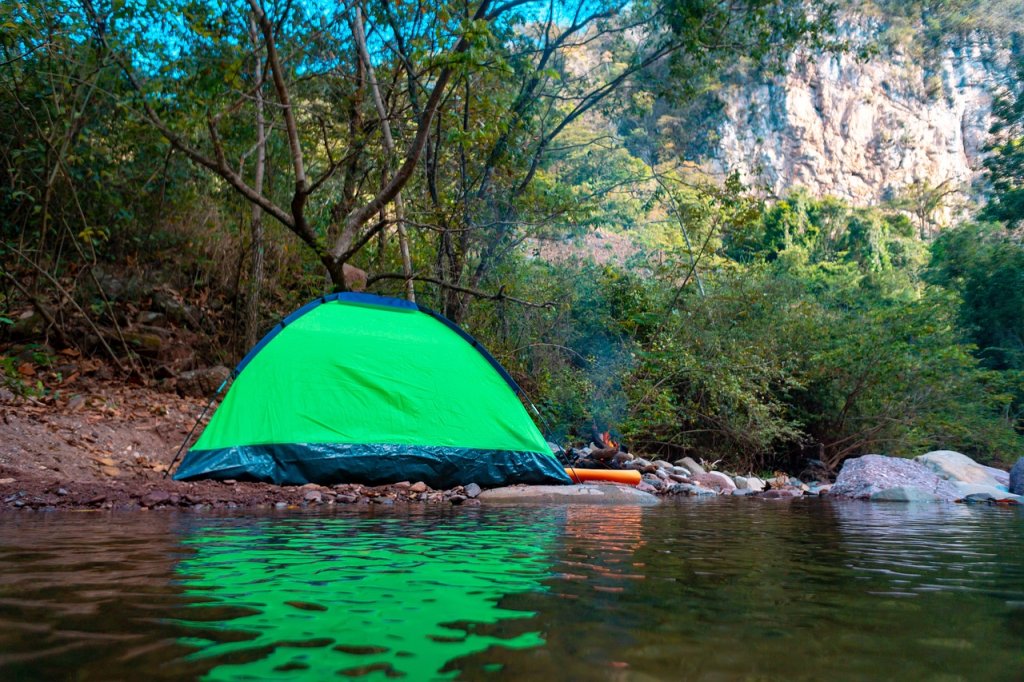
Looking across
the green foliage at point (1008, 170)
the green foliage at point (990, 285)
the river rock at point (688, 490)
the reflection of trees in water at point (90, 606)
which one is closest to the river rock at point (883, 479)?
the river rock at point (688, 490)

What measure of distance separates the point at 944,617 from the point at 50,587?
2.11 metres

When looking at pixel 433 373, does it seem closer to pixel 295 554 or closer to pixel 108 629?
pixel 295 554

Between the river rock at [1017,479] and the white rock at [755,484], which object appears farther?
the river rock at [1017,479]

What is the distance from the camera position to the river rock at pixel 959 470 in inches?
316

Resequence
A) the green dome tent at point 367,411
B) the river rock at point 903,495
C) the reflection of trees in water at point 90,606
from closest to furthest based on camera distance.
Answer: the reflection of trees in water at point 90,606, the green dome tent at point 367,411, the river rock at point 903,495

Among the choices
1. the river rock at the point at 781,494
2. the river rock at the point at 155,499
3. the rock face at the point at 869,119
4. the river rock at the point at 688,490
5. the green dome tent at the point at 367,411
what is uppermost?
the rock face at the point at 869,119

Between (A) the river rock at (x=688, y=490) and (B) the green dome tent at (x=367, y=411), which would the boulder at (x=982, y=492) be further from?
(B) the green dome tent at (x=367, y=411)

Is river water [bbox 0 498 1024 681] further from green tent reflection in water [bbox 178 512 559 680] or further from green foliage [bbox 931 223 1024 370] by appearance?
green foliage [bbox 931 223 1024 370]

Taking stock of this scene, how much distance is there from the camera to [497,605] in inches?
62.4

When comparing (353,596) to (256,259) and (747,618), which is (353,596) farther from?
(256,259)

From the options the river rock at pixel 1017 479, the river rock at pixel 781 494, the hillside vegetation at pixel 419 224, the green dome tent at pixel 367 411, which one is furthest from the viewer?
the river rock at pixel 1017 479

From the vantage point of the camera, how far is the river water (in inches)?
44.8

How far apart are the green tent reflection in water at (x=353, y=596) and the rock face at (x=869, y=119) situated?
32.8m

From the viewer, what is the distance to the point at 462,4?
26.6 feet
